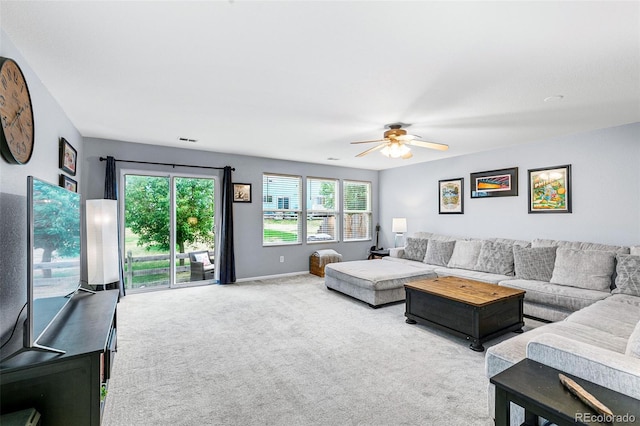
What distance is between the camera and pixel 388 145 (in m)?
3.85

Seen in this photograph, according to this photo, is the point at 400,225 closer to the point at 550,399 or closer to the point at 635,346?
the point at 635,346

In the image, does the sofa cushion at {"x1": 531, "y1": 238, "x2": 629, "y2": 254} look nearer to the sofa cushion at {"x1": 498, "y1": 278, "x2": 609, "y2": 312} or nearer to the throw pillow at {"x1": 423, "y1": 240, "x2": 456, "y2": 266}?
the sofa cushion at {"x1": 498, "y1": 278, "x2": 609, "y2": 312}

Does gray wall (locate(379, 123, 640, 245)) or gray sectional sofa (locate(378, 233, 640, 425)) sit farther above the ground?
gray wall (locate(379, 123, 640, 245))

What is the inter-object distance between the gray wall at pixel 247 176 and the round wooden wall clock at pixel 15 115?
268cm

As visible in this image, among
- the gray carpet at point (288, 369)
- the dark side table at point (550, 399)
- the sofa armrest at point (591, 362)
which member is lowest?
the gray carpet at point (288, 369)

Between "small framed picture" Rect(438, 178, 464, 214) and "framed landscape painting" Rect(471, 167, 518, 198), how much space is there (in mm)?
258

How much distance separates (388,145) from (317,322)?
2353 mm

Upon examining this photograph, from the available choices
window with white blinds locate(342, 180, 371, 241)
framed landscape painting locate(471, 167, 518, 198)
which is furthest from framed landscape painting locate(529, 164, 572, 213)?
window with white blinds locate(342, 180, 371, 241)

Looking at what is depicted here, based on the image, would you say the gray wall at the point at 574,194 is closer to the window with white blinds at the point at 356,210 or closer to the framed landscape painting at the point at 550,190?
the framed landscape painting at the point at 550,190

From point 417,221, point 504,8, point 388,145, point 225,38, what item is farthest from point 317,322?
point 417,221

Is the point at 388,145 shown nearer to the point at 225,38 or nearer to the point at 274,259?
the point at 225,38

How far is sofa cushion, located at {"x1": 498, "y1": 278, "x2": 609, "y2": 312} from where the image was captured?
10.9ft

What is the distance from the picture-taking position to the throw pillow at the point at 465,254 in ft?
16.5

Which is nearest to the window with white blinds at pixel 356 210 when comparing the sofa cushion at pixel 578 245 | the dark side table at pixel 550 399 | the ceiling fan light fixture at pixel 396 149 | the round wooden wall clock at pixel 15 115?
the ceiling fan light fixture at pixel 396 149
